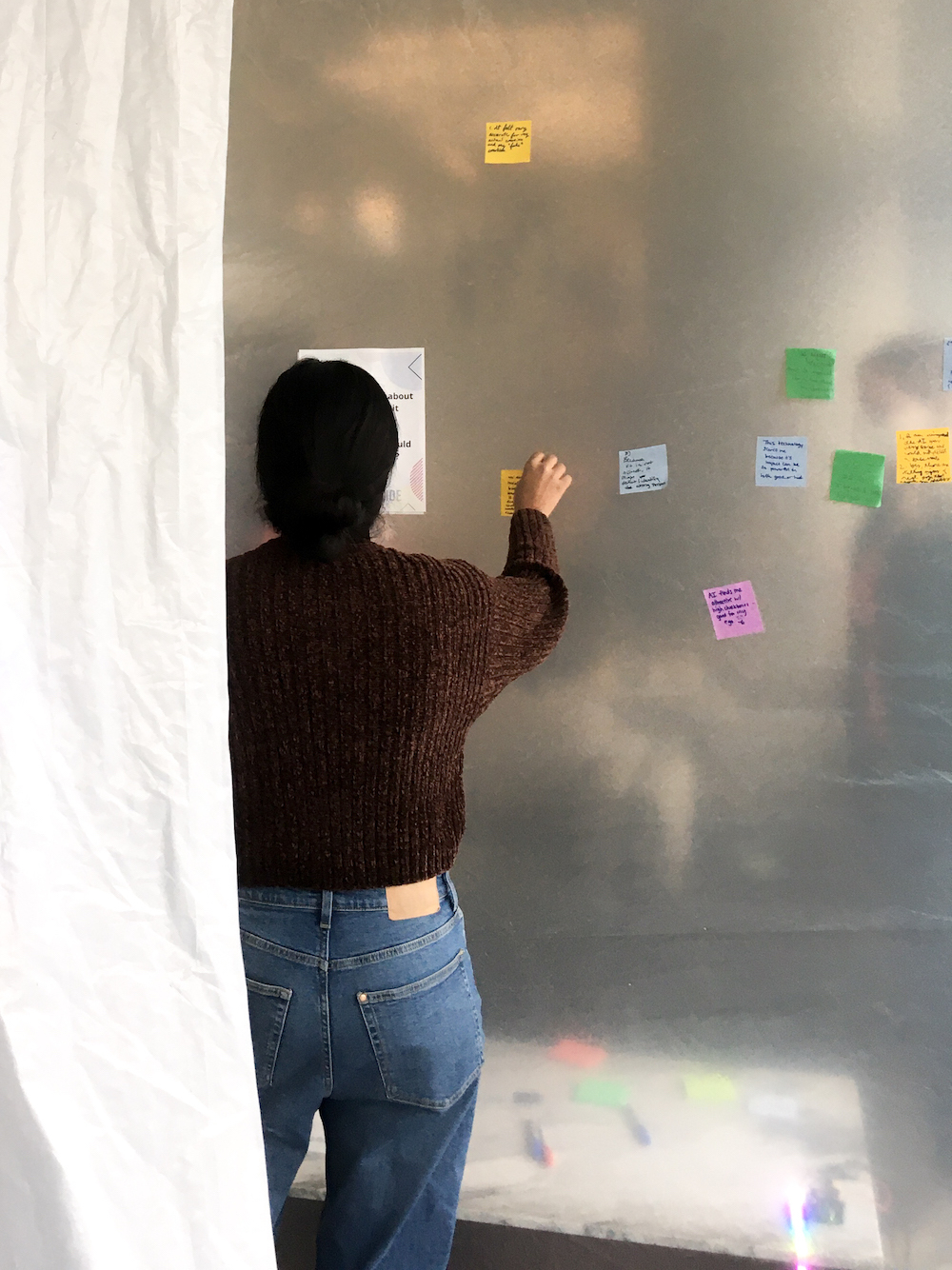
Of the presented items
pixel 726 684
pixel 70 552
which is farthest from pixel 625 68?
pixel 70 552

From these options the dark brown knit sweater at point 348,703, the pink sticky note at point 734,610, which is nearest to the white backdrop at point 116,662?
the dark brown knit sweater at point 348,703

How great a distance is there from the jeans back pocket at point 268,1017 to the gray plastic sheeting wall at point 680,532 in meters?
0.53

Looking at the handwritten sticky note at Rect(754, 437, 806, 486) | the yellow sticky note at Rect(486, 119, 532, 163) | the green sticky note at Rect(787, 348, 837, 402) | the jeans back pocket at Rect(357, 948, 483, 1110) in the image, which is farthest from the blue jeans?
the yellow sticky note at Rect(486, 119, 532, 163)

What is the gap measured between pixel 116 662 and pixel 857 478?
3.83 ft

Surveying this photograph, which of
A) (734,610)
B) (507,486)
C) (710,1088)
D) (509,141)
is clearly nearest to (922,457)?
(734,610)

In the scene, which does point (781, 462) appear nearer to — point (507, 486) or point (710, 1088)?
point (507, 486)

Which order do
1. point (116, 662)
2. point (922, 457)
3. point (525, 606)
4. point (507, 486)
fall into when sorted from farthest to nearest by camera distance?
point (507, 486) < point (922, 457) < point (525, 606) < point (116, 662)

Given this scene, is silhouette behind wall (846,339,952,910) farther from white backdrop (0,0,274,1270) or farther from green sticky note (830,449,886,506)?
white backdrop (0,0,274,1270)

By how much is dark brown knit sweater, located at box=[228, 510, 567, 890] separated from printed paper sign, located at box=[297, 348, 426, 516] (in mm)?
497

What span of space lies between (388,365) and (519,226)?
293 millimetres

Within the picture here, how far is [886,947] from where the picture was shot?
143 cm

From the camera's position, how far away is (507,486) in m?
1.49

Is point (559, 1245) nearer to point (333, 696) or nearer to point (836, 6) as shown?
point (333, 696)

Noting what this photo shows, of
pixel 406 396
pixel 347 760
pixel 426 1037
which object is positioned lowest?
pixel 426 1037
